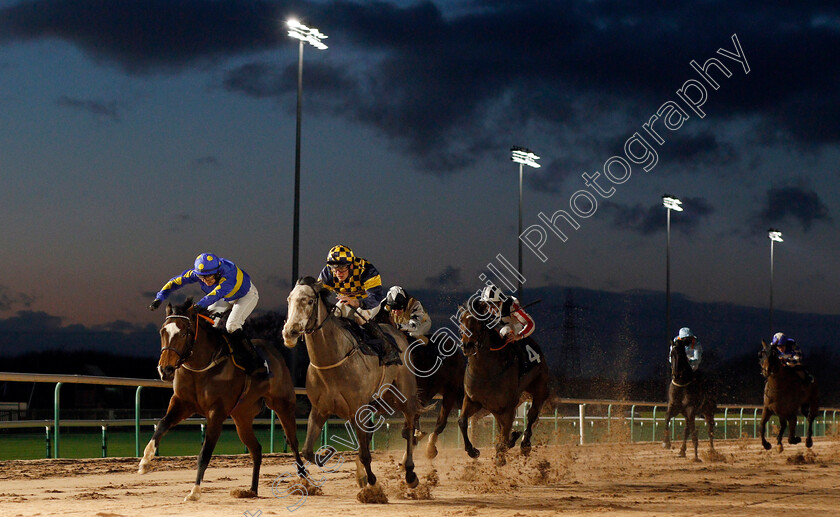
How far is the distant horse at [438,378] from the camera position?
11.0 metres

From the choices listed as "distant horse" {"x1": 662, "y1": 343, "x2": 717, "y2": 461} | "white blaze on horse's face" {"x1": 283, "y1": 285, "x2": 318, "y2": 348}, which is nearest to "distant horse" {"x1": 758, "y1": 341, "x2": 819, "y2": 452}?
→ "distant horse" {"x1": 662, "y1": 343, "x2": 717, "y2": 461}

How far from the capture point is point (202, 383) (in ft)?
25.7

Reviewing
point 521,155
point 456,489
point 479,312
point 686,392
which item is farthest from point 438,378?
point 521,155

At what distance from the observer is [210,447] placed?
7.67 m

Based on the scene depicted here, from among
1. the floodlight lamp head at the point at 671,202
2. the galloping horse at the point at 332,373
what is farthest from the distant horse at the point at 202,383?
the floodlight lamp head at the point at 671,202

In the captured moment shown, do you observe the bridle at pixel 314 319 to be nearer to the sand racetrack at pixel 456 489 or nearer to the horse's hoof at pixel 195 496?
the sand racetrack at pixel 456 489

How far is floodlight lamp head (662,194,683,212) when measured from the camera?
3319 cm

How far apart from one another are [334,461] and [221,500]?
510cm

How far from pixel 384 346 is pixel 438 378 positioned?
2.80 m

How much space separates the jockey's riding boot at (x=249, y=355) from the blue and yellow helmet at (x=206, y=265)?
53cm

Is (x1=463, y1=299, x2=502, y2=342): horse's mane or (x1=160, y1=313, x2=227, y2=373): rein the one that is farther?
(x1=463, y1=299, x2=502, y2=342): horse's mane

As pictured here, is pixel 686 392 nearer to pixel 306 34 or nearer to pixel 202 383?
pixel 306 34

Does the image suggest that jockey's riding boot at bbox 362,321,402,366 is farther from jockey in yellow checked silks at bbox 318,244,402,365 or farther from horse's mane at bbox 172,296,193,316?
horse's mane at bbox 172,296,193,316

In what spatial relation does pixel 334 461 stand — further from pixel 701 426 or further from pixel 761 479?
pixel 701 426
